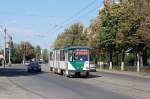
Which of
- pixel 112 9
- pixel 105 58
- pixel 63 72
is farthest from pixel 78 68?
pixel 105 58

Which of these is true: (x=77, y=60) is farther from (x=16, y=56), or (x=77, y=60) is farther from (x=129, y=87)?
(x=16, y=56)

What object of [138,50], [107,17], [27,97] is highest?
[107,17]

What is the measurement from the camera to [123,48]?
77188mm

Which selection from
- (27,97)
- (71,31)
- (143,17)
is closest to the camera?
(27,97)

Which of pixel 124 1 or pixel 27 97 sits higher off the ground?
pixel 124 1

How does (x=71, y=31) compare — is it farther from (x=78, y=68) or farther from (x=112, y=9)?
(x=78, y=68)

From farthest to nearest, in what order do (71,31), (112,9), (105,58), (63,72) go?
(71,31) → (105,58) → (112,9) → (63,72)

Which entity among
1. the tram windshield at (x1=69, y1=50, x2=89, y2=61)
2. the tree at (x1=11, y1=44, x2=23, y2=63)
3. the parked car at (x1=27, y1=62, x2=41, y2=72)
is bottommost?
the parked car at (x1=27, y1=62, x2=41, y2=72)

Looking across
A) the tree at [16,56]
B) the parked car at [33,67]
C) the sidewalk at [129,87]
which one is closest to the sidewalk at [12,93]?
the sidewalk at [129,87]

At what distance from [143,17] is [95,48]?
95.1ft

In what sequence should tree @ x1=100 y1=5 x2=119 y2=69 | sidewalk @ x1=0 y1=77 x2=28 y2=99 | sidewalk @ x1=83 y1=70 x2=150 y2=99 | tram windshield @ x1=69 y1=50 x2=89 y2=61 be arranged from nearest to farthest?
sidewalk @ x1=0 y1=77 x2=28 y2=99
sidewalk @ x1=83 y1=70 x2=150 y2=99
tram windshield @ x1=69 y1=50 x2=89 y2=61
tree @ x1=100 y1=5 x2=119 y2=69

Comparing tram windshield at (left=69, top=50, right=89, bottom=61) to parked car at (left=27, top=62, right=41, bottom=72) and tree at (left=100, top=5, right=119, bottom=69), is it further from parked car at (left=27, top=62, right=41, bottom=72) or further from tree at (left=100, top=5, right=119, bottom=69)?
tree at (left=100, top=5, right=119, bottom=69)

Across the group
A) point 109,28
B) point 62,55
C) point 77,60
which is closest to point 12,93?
point 77,60

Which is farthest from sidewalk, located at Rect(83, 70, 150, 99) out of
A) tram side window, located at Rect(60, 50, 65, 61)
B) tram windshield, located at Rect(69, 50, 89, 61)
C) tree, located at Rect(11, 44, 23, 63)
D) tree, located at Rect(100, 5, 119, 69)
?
tree, located at Rect(11, 44, 23, 63)
